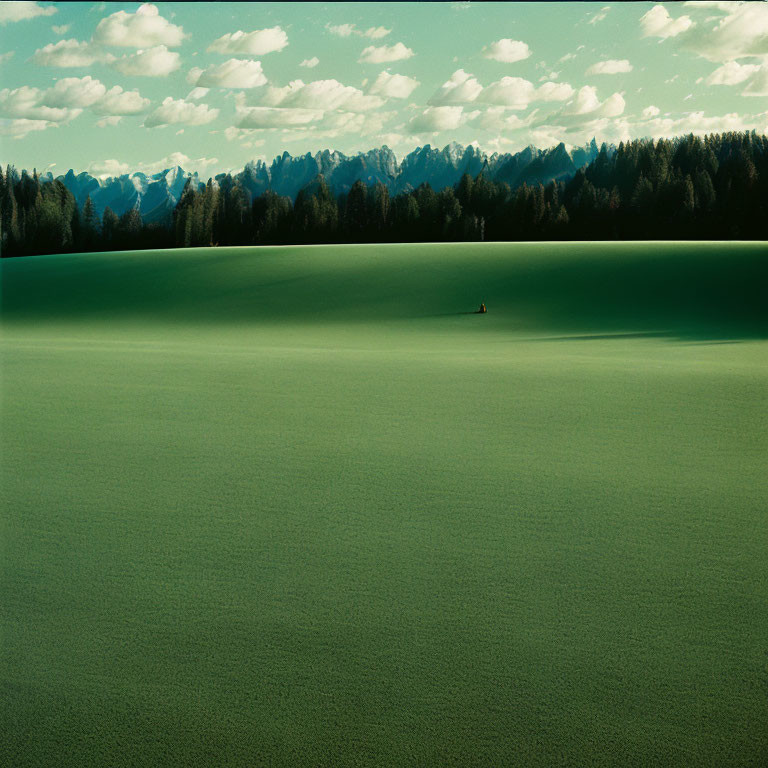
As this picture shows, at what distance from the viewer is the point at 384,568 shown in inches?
154

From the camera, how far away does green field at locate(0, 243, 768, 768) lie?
8.74ft

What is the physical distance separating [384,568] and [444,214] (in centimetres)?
6832

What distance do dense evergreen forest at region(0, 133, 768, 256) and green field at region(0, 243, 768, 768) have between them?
6097 cm

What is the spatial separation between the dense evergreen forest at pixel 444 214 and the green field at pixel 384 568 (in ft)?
200

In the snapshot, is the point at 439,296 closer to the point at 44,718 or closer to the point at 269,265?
the point at 269,265

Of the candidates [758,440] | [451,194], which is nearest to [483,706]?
[758,440]

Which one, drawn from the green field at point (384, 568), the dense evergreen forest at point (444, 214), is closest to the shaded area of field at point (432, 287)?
the green field at point (384, 568)

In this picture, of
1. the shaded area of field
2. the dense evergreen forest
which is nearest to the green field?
the shaded area of field

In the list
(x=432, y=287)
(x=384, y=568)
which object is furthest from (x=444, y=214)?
(x=384, y=568)

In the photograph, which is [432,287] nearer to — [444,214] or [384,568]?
[384,568]

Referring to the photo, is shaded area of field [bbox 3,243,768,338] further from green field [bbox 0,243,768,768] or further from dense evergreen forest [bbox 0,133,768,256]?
dense evergreen forest [bbox 0,133,768,256]

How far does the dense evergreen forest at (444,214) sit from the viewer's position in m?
66.9

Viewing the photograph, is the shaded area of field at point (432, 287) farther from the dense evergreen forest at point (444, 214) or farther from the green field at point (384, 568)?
the dense evergreen forest at point (444, 214)

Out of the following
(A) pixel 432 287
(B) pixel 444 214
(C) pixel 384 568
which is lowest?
(C) pixel 384 568
